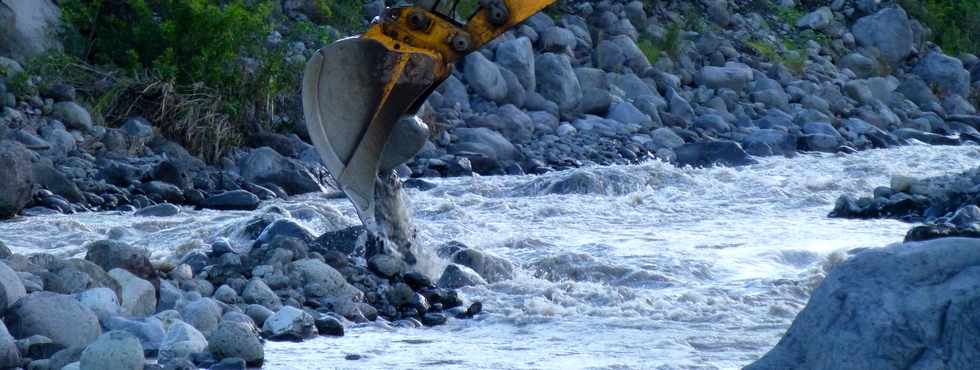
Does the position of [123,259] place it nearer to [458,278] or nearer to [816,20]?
[458,278]

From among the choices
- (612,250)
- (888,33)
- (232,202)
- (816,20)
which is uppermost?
(816,20)

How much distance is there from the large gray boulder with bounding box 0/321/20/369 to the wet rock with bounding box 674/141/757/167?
1059cm

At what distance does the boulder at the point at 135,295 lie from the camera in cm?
650

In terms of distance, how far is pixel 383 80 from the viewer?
742cm

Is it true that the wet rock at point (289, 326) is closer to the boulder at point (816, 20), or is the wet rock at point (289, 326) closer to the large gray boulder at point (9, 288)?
the large gray boulder at point (9, 288)

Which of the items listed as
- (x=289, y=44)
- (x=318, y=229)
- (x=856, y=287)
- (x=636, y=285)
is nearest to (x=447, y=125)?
(x=289, y=44)

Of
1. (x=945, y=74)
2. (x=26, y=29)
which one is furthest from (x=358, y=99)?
(x=945, y=74)

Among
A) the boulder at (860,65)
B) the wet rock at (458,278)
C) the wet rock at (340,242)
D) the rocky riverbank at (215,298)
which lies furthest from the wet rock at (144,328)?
the boulder at (860,65)

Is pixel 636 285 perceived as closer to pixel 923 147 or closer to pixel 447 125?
pixel 447 125

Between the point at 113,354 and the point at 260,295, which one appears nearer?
the point at 113,354

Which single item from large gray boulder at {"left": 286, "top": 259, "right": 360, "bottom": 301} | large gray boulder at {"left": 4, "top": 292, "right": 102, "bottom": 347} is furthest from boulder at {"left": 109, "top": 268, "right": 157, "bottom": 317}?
large gray boulder at {"left": 286, "top": 259, "right": 360, "bottom": 301}

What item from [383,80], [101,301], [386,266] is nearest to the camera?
[101,301]

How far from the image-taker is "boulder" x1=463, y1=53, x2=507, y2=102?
17188 mm

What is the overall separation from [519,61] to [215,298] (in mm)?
11398
